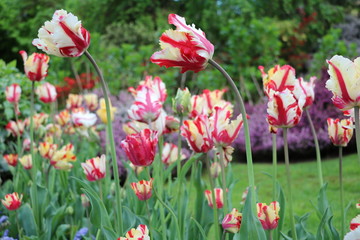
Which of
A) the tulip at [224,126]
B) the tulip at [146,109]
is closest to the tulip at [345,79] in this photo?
the tulip at [224,126]

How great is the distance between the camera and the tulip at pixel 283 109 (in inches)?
46.4

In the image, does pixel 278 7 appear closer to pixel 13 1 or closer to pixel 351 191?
pixel 13 1

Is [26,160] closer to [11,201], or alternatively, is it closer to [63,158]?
[63,158]

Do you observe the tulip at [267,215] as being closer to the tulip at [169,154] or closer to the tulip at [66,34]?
the tulip at [66,34]

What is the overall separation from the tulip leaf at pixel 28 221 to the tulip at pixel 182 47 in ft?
4.73

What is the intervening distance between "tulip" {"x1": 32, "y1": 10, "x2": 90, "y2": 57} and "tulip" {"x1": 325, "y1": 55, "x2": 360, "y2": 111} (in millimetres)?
594

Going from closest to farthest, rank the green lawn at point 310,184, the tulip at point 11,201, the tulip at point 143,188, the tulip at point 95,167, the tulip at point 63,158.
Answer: the tulip at point 143,188 < the tulip at point 95,167 < the tulip at point 11,201 < the tulip at point 63,158 < the green lawn at point 310,184

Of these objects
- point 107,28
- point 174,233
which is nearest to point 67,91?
point 107,28

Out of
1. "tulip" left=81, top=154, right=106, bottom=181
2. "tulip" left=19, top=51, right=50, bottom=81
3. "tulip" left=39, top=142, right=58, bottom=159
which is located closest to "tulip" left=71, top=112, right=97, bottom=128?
"tulip" left=39, top=142, right=58, bottom=159

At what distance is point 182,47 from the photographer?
101 centimetres

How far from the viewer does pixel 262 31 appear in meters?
→ 7.17

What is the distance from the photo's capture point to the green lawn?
9.90ft

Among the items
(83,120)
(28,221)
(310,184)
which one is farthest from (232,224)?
(310,184)

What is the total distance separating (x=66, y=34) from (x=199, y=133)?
0.43 m
